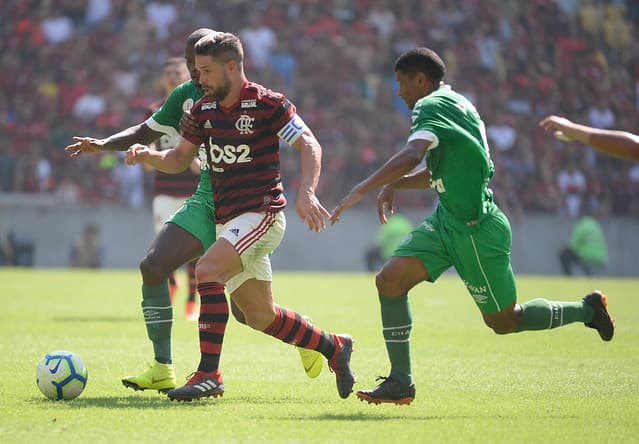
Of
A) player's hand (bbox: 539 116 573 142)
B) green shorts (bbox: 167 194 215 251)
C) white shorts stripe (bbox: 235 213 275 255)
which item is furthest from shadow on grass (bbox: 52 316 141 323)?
player's hand (bbox: 539 116 573 142)

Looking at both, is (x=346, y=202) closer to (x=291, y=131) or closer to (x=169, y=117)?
(x=291, y=131)

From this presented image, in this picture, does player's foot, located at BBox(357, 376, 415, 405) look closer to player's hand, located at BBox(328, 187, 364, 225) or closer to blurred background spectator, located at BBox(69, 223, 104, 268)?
player's hand, located at BBox(328, 187, 364, 225)

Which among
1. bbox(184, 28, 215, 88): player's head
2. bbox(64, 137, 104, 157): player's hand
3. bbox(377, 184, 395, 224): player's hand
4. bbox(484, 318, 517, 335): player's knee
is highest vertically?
bbox(184, 28, 215, 88): player's head

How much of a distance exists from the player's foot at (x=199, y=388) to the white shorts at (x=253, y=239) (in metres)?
0.62

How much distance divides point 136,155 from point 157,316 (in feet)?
3.92

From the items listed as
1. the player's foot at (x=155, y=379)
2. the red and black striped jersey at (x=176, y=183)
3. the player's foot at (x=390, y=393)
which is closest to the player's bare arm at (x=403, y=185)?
the player's foot at (x=390, y=393)

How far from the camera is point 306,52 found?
1125 inches

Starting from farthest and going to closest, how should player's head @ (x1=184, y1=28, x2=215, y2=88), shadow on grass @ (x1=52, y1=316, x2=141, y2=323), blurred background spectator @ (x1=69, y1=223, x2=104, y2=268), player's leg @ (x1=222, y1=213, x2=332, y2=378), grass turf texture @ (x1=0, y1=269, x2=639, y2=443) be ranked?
blurred background spectator @ (x1=69, y1=223, x2=104, y2=268), shadow on grass @ (x1=52, y1=316, x2=141, y2=323), player's head @ (x1=184, y1=28, x2=215, y2=88), player's leg @ (x1=222, y1=213, x2=332, y2=378), grass turf texture @ (x1=0, y1=269, x2=639, y2=443)

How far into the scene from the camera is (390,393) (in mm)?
6953

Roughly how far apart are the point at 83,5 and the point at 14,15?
72.7 inches

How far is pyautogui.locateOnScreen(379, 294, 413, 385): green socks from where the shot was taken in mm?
7055

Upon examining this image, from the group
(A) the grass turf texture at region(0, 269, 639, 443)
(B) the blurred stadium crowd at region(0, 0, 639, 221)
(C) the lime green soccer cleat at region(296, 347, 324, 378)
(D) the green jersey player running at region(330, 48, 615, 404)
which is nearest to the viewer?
(A) the grass turf texture at region(0, 269, 639, 443)

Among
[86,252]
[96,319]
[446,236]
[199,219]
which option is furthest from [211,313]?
Result: [86,252]

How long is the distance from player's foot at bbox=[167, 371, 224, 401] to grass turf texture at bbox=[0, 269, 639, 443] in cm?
7
